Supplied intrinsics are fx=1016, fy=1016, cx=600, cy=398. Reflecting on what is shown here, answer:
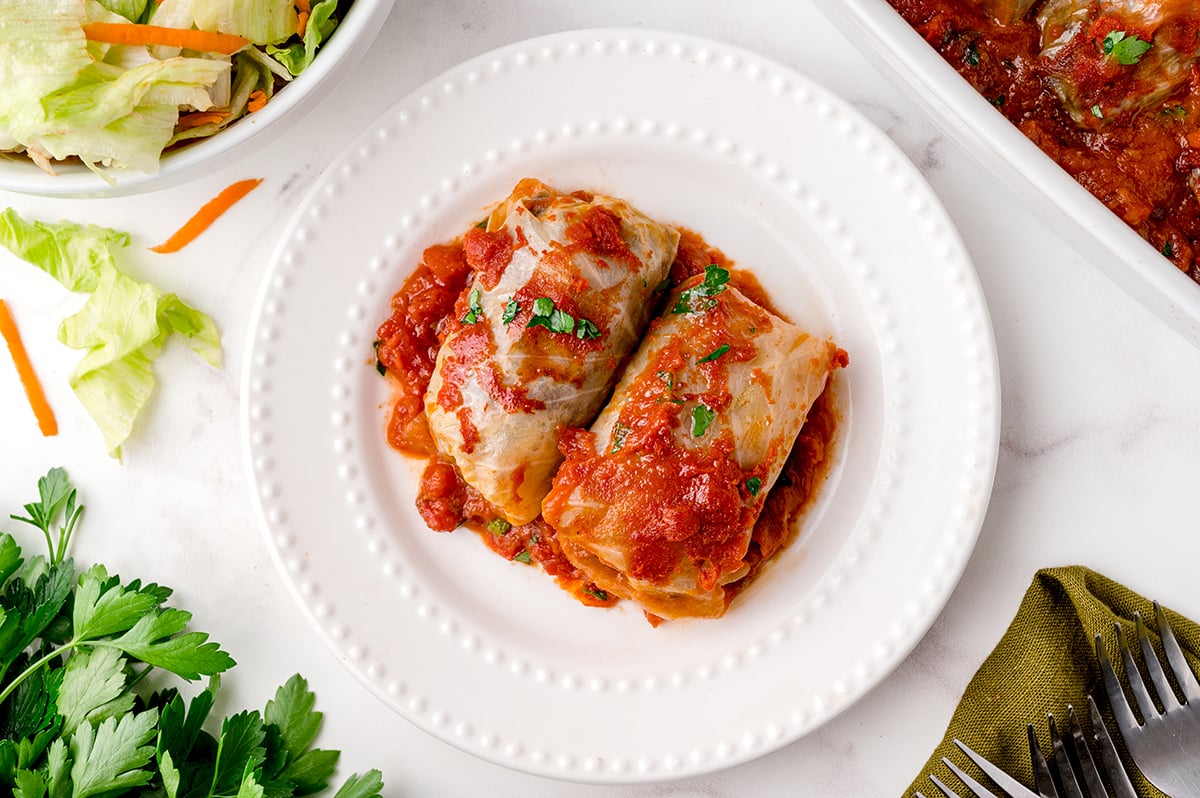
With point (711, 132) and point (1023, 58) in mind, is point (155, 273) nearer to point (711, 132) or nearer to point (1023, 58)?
point (711, 132)

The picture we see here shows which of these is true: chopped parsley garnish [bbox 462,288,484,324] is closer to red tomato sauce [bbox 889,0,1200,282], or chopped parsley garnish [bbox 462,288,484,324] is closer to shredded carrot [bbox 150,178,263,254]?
shredded carrot [bbox 150,178,263,254]

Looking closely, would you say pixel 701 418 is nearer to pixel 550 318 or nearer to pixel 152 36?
pixel 550 318

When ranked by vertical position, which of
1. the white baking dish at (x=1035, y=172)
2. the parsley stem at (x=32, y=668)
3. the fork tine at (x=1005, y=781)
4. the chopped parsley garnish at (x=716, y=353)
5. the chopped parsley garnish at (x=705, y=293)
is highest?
the white baking dish at (x=1035, y=172)

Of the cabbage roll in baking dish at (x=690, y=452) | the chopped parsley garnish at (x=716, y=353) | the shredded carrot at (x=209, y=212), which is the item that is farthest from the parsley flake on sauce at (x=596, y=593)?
the shredded carrot at (x=209, y=212)

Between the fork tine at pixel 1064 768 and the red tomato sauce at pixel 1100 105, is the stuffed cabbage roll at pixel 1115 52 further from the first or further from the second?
the fork tine at pixel 1064 768

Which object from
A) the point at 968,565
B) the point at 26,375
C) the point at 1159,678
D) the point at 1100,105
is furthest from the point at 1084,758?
the point at 26,375

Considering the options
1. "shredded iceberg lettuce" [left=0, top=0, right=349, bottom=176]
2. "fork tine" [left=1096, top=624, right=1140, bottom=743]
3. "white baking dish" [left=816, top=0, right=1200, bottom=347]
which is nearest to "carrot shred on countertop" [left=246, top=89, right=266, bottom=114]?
"shredded iceberg lettuce" [left=0, top=0, right=349, bottom=176]

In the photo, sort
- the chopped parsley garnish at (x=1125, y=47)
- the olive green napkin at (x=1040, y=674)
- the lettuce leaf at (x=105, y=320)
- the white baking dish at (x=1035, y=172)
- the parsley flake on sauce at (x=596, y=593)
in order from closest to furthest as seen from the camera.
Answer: the white baking dish at (x=1035, y=172), the chopped parsley garnish at (x=1125, y=47), the olive green napkin at (x=1040, y=674), the parsley flake on sauce at (x=596, y=593), the lettuce leaf at (x=105, y=320)

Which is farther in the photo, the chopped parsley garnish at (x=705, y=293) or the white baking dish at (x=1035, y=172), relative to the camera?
the chopped parsley garnish at (x=705, y=293)
